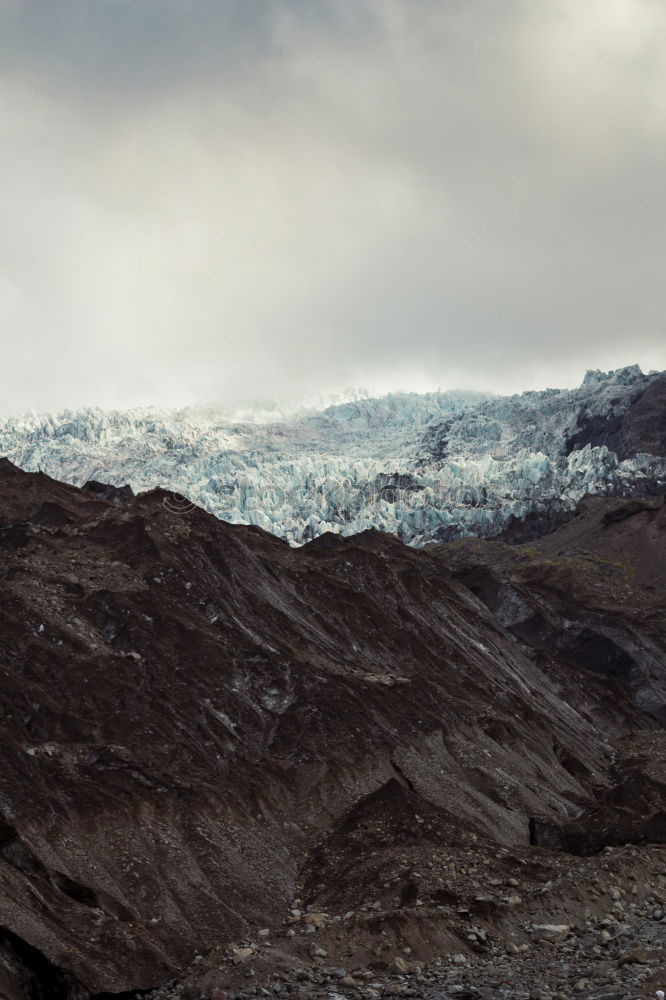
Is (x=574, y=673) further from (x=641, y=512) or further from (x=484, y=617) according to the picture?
(x=641, y=512)

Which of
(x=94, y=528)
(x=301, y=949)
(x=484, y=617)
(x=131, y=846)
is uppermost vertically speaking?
(x=94, y=528)

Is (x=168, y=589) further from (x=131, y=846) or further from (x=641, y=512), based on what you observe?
(x=641, y=512)

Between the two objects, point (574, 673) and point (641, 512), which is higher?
point (641, 512)

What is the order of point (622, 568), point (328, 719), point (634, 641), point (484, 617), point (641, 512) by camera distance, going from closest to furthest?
point (328, 719) → point (484, 617) → point (634, 641) → point (622, 568) → point (641, 512)

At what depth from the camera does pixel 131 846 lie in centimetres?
3388

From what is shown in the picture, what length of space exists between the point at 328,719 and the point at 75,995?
25.4 m

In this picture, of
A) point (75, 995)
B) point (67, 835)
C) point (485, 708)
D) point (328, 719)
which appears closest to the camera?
point (75, 995)

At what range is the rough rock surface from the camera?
27.8 metres

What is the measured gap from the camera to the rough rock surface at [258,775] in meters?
27.8

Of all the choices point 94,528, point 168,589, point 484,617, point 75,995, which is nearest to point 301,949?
point 75,995

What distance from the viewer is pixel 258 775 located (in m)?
42.8

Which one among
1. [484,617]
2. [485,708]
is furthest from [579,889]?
[484,617]

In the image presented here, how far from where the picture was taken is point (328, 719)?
48625 mm

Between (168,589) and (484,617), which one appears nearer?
(168,589)
